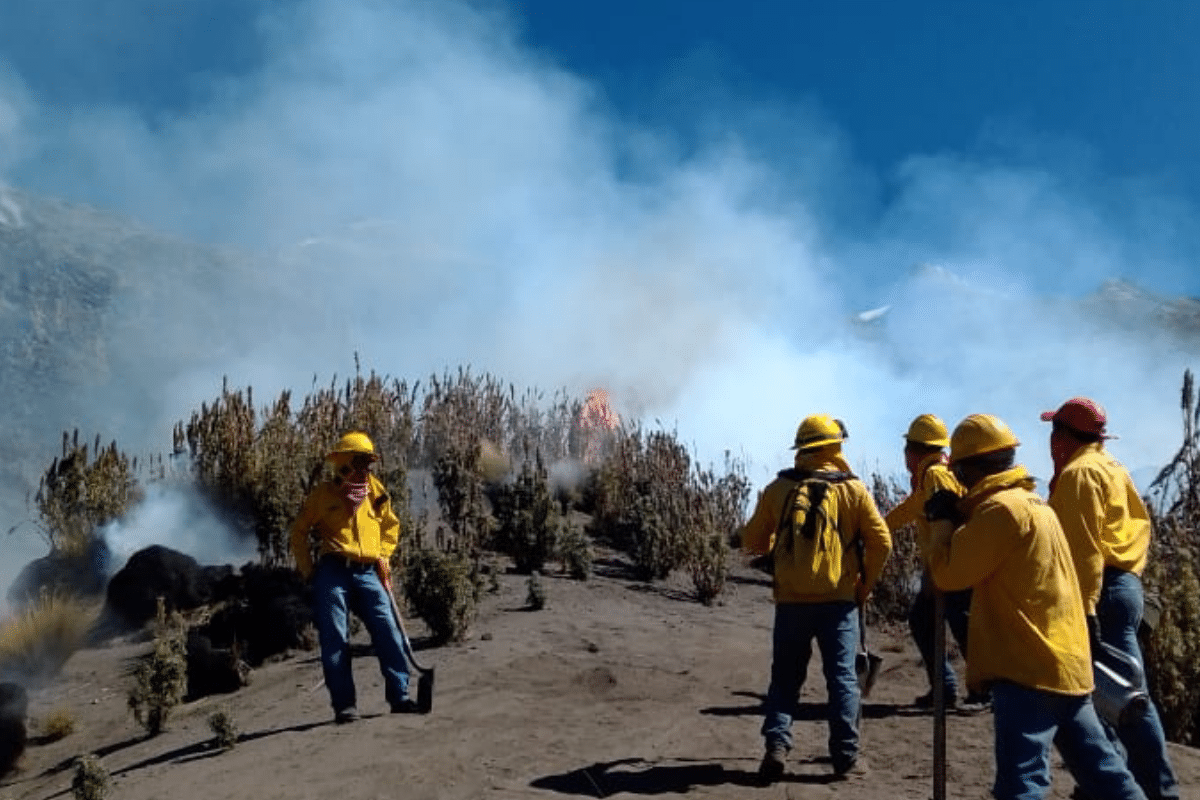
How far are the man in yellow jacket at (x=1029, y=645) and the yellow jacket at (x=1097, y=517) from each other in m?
0.76

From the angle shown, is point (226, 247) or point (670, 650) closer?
point (670, 650)

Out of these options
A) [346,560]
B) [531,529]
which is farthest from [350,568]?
[531,529]

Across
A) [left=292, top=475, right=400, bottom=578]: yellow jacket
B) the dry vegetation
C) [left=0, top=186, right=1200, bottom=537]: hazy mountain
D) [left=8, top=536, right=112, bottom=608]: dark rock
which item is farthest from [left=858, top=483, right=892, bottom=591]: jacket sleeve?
[left=0, top=186, right=1200, bottom=537]: hazy mountain

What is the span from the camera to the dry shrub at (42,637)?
36.1 feet

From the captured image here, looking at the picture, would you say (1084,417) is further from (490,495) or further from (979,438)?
(490,495)

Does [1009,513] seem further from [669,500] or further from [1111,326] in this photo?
[1111,326]

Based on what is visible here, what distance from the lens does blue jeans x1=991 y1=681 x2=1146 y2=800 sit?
413 centimetres

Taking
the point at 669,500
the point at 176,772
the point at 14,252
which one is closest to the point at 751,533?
the point at 176,772

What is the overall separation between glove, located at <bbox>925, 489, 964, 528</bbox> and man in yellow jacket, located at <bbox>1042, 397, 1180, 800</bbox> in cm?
87

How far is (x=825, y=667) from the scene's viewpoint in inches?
237

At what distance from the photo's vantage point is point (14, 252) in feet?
148

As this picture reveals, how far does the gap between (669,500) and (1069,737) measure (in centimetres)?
1050

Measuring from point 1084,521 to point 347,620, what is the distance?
14.6ft

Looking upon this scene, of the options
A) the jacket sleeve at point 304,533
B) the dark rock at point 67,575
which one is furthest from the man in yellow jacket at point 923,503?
the dark rock at point 67,575
